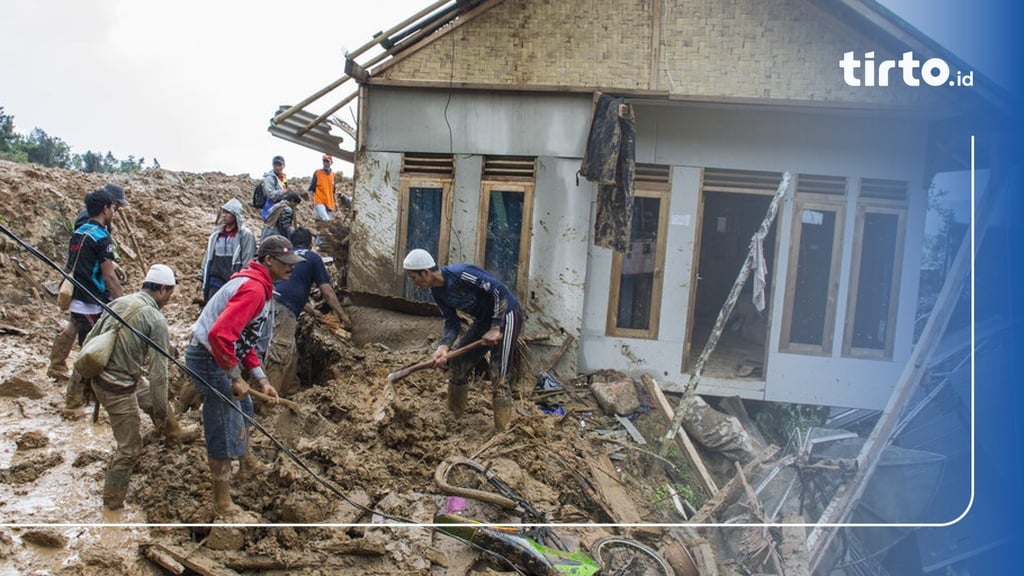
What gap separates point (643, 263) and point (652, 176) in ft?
2.15

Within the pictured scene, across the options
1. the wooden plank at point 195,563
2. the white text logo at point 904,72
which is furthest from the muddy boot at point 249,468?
the white text logo at point 904,72

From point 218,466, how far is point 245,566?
0.50 m

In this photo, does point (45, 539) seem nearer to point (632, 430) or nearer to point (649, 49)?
point (632, 430)

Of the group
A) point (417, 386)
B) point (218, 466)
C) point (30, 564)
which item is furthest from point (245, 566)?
point (417, 386)

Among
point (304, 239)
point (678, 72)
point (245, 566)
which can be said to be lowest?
point (245, 566)

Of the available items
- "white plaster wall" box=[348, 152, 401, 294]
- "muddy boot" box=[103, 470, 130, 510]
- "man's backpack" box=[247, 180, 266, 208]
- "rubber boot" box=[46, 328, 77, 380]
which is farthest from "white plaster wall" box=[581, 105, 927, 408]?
"rubber boot" box=[46, 328, 77, 380]

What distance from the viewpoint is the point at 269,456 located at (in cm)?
396

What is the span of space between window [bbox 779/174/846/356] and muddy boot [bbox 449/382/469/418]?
212 centimetres

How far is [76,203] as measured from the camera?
157 inches

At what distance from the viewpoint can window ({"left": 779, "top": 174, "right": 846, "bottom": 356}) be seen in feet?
14.1

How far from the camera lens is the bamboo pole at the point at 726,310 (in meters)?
4.29

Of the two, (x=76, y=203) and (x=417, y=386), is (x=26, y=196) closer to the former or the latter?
(x=76, y=203)

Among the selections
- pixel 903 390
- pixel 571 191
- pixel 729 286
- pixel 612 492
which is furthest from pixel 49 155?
pixel 729 286

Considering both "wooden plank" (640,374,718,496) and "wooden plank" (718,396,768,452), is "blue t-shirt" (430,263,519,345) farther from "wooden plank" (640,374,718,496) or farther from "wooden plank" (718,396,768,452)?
"wooden plank" (718,396,768,452)
